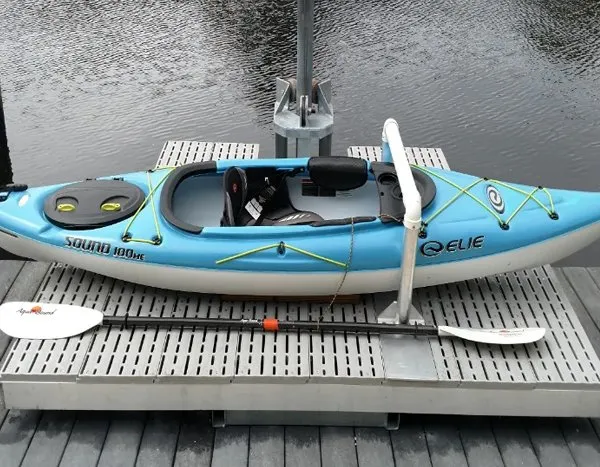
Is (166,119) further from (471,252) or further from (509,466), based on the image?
(509,466)

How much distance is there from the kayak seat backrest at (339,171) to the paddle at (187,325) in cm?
99

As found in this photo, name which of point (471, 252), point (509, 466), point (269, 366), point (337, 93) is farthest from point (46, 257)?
point (337, 93)

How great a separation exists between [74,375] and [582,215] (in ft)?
9.39

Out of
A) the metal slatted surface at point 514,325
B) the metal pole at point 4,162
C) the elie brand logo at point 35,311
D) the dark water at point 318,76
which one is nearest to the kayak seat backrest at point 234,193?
the elie brand logo at point 35,311

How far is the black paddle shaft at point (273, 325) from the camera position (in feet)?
11.1

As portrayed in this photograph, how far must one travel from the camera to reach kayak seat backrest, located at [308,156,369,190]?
3963mm

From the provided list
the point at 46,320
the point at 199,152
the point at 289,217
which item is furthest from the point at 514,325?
the point at 199,152

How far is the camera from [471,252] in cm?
356

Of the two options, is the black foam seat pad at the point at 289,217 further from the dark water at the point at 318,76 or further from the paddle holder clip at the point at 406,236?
the dark water at the point at 318,76

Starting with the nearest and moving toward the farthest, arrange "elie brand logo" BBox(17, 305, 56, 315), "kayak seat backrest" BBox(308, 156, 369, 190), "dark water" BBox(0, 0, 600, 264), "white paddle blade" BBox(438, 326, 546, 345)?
"white paddle blade" BBox(438, 326, 546, 345) < "elie brand logo" BBox(17, 305, 56, 315) < "kayak seat backrest" BBox(308, 156, 369, 190) < "dark water" BBox(0, 0, 600, 264)

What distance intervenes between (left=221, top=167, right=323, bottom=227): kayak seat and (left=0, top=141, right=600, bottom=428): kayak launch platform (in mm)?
834

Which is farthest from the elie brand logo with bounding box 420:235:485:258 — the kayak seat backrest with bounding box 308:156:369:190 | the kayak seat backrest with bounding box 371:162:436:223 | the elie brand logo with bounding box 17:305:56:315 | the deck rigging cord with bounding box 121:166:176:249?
the elie brand logo with bounding box 17:305:56:315

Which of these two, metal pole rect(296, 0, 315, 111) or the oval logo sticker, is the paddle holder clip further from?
metal pole rect(296, 0, 315, 111)

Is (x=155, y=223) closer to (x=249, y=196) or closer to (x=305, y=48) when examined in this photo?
(x=249, y=196)
